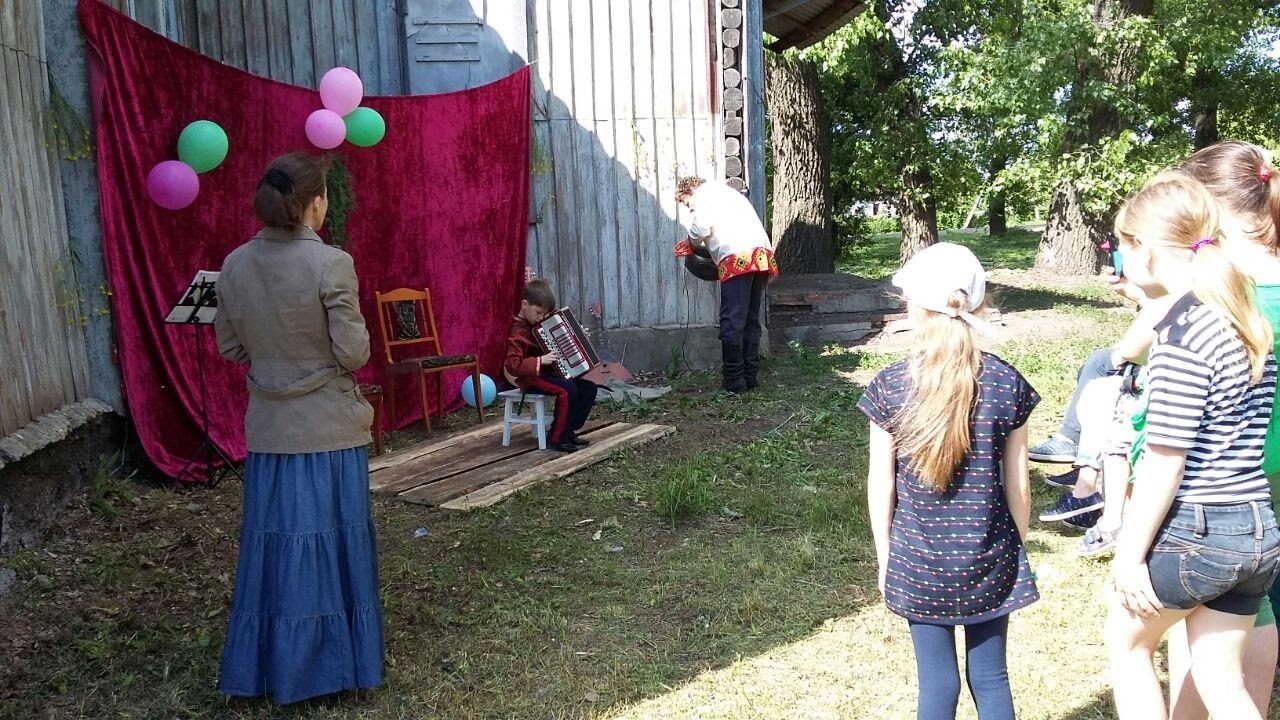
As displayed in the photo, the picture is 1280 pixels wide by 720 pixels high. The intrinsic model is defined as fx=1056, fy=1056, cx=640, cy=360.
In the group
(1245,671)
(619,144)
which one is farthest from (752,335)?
(1245,671)

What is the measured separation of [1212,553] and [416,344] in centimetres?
623

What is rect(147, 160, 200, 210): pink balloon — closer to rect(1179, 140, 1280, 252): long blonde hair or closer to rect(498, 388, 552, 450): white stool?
rect(498, 388, 552, 450): white stool

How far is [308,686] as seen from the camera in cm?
346

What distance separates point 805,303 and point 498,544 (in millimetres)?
6674

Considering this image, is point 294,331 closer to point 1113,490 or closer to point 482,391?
point 1113,490

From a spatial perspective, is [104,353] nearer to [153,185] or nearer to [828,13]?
[153,185]

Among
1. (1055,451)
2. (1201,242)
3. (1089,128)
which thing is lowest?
(1055,451)

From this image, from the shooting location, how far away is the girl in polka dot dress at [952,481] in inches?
95.9

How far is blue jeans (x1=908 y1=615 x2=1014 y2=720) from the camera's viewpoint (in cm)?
252

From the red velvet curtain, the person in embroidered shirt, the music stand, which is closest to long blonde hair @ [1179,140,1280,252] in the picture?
the music stand

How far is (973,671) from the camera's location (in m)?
2.55

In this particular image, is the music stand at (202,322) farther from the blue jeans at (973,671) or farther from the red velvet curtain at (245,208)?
the blue jeans at (973,671)

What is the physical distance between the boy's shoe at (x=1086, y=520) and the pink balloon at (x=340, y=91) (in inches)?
189

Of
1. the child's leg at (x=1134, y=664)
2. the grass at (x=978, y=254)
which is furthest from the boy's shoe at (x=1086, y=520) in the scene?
the grass at (x=978, y=254)
